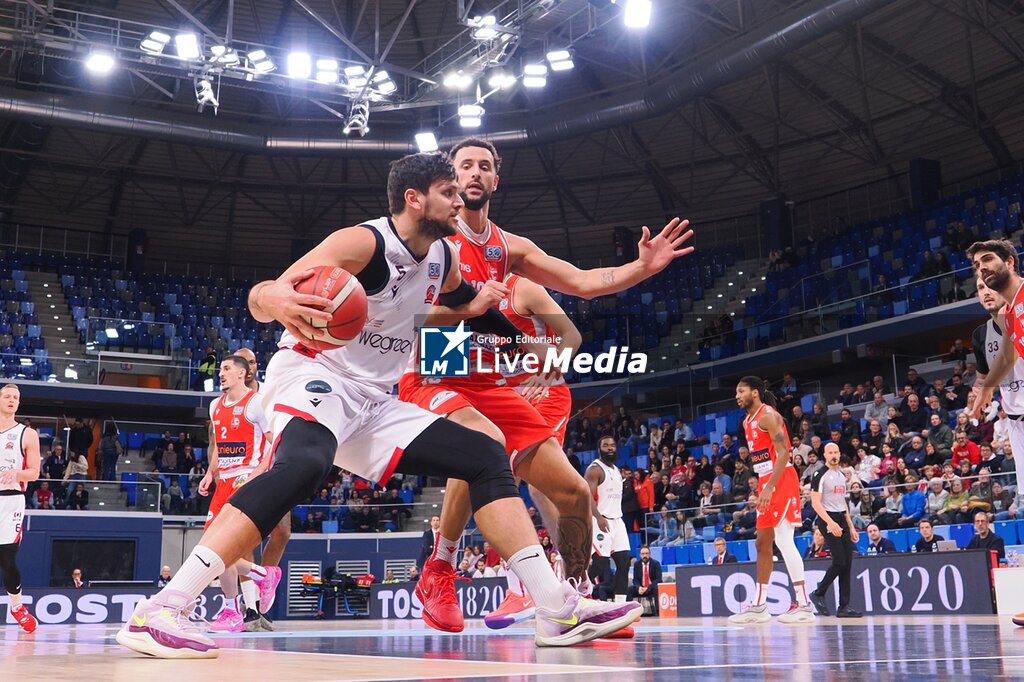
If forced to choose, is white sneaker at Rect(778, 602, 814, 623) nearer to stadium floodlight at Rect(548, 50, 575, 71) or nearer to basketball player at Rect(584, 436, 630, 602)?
basketball player at Rect(584, 436, 630, 602)

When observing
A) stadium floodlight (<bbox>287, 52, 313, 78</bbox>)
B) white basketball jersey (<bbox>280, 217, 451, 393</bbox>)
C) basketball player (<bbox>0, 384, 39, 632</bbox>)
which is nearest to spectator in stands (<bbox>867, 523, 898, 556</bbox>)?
basketball player (<bbox>0, 384, 39, 632</bbox>)

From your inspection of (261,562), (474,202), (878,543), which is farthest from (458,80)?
(474,202)

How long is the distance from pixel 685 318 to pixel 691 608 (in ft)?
46.4

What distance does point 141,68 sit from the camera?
21.7 m

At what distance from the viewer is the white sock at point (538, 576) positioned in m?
4.36

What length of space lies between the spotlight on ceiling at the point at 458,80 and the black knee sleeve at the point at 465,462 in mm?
18551

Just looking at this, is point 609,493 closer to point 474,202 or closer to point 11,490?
point 11,490

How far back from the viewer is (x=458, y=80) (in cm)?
2203

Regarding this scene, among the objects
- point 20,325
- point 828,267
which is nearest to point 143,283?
point 20,325

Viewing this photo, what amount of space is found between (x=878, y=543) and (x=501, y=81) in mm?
12822

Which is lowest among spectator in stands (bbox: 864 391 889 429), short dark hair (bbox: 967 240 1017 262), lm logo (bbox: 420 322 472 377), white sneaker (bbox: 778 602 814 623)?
white sneaker (bbox: 778 602 814 623)

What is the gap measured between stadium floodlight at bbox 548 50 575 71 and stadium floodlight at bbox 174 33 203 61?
23.1ft

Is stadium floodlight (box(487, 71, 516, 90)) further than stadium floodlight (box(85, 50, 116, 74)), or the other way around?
stadium floodlight (box(487, 71, 516, 90))

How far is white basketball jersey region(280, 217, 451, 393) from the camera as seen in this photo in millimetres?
4363
